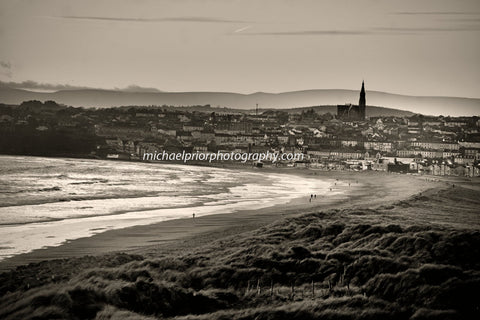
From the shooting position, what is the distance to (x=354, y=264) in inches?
448

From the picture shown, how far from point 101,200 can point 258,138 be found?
2369 inches

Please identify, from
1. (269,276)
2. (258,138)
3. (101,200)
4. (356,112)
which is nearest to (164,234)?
(269,276)

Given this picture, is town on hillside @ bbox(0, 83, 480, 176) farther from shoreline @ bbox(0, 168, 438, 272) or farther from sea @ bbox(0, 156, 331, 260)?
shoreline @ bbox(0, 168, 438, 272)

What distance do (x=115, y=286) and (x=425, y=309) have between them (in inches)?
183

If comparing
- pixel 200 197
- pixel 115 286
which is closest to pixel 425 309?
pixel 115 286

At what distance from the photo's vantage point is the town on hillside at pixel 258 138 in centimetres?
6081

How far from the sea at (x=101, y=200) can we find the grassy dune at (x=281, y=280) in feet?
15.4

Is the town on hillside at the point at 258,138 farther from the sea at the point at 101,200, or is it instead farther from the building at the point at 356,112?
the sea at the point at 101,200

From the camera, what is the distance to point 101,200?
27781 mm

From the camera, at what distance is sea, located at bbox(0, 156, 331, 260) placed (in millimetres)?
18656

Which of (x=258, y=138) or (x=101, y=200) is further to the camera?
(x=258, y=138)

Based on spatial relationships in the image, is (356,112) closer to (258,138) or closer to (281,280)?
(258,138)

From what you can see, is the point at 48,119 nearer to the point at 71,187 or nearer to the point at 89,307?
the point at 71,187

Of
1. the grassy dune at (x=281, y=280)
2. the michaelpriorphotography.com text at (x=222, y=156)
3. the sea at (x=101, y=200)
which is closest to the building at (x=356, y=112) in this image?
the michaelpriorphotography.com text at (x=222, y=156)
